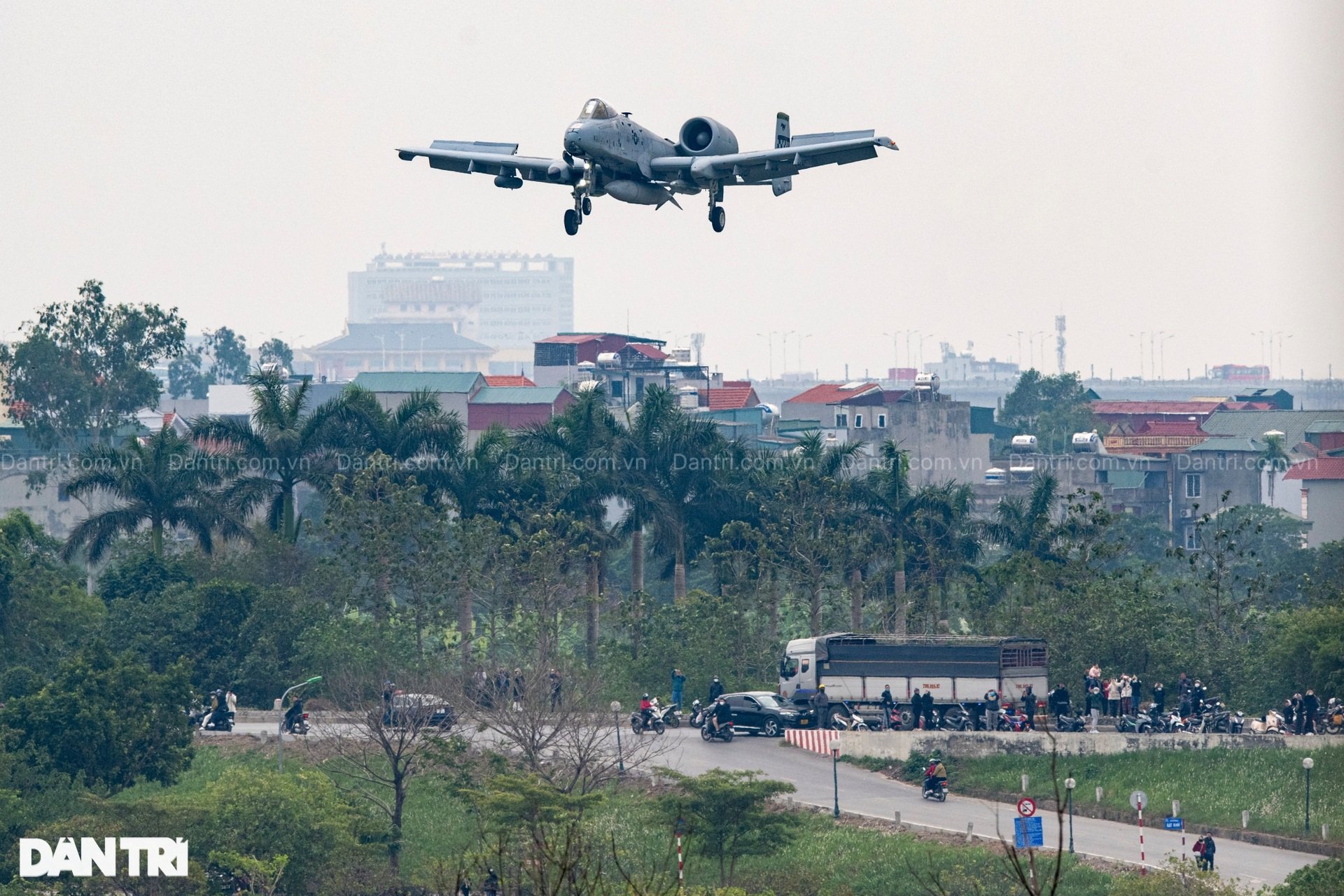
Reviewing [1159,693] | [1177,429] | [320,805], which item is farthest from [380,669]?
[1177,429]

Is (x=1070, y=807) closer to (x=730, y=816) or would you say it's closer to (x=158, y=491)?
(x=730, y=816)

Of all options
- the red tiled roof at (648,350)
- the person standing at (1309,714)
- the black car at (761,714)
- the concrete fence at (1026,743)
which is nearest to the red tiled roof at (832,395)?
the red tiled roof at (648,350)

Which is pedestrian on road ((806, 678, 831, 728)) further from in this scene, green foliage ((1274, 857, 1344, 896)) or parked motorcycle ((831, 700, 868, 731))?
green foliage ((1274, 857, 1344, 896))

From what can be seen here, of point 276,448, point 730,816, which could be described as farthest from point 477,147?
point 276,448

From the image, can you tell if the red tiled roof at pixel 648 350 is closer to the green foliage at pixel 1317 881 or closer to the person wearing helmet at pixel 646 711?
the person wearing helmet at pixel 646 711

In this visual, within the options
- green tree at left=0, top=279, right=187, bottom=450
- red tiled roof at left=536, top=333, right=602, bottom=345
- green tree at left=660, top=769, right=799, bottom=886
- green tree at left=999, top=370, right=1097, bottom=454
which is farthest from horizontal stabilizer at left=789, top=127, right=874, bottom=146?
green tree at left=999, top=370, right=1097, bottom=454

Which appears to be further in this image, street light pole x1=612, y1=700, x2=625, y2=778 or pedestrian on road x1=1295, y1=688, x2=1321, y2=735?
pedestrian on road x1=1295, y1=688, x2=1321, y2=735
